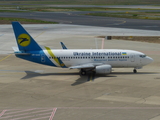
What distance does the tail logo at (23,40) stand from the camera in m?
48.1

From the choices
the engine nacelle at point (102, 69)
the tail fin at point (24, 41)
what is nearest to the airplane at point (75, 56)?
the tail fin at point (24, 41)

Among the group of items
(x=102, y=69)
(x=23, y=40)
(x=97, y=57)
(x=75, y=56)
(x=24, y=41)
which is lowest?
(x=102, y=69)

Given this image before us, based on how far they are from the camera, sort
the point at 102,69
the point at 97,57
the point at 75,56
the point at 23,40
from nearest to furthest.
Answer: the point at 102,69 → the point at 97,57 → the point at 75,56 → the point at 23,40

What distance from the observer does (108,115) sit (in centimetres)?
3052

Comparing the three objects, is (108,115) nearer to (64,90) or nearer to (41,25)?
(64,90)

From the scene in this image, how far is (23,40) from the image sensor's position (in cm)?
4822

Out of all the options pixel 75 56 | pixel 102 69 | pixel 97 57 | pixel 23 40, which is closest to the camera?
pixel 102 69

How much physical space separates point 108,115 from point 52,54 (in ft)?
64.8

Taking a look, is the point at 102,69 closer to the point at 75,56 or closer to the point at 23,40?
the point at 75,56

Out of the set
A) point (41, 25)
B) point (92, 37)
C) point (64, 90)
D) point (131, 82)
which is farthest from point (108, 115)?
point (41, 25)

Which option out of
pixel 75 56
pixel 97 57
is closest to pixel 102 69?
pixel 97 57

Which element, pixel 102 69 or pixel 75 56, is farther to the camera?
pixel 75 56

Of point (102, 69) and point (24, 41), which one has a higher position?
point (24, 41)

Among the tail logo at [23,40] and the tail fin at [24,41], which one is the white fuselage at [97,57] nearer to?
the tail fin at [24,41]
